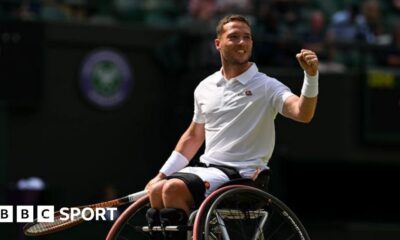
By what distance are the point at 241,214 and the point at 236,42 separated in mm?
1066

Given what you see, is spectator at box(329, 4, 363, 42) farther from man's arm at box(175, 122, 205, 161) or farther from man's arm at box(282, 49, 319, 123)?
man's arm at box(282, 49, 319, 123)

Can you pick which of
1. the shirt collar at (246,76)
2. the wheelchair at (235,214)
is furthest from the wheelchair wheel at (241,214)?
the shirt collar at (246,76)

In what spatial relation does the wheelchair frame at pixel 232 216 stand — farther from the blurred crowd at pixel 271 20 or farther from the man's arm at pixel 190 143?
the blurred crowd at pixel 271 20

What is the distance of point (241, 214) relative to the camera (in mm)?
6777

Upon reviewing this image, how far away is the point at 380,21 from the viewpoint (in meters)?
16.2

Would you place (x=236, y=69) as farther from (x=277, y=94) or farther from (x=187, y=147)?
(x=187, y=147)

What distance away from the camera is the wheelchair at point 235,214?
6.40 m

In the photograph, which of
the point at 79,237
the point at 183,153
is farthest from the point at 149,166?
the point at 183,153

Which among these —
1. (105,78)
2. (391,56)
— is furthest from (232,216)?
(391,56)

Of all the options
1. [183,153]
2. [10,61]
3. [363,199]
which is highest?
[10,61]

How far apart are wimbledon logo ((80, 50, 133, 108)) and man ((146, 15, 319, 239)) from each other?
693cm

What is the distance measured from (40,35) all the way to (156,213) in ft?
23.0

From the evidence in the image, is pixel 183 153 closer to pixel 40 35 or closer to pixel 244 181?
pixel 244 181

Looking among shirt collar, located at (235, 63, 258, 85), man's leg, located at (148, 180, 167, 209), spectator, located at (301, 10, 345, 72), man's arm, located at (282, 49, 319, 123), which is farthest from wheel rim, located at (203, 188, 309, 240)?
spectator, located at (301, 10, 345, 72)
